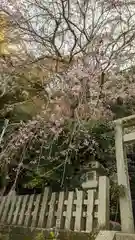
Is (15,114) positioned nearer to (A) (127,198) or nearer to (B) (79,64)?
(B) (79,64)

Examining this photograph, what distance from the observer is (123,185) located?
10.2 feet

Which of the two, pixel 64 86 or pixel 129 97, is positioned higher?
pixel 129 97

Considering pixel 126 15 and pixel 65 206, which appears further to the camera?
pixel 126 15

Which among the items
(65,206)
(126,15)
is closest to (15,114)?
(65,206)

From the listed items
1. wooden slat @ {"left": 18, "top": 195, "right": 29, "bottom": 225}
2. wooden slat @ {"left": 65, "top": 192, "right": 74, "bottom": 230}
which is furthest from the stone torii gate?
wooden slat @ {"left": 18, "top": 195, "right": 29, "bottom": 225}

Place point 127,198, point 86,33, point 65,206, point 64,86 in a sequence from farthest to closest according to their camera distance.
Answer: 1. point 86,33
2. point 64,86
3. point 65,206
4. point 127,198

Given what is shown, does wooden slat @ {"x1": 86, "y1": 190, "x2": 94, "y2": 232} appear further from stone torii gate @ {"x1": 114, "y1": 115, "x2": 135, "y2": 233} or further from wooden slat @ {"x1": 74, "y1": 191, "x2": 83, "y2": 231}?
stone torii gate @ {"x1": 114, "y1": 115, "x2": 135, "y2": 233}

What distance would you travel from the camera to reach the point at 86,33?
6.46 metres

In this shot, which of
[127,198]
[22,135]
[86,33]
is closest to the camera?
[127,198]

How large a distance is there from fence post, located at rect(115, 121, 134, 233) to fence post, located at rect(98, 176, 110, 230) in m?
0.19

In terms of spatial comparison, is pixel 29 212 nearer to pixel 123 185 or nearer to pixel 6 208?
pixel 6 208

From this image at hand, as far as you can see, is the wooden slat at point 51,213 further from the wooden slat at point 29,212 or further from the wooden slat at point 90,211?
the wooden slat at point 90,211

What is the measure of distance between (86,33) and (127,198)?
493 cm

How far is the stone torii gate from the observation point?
9.40 ft
